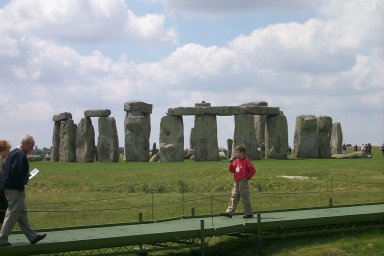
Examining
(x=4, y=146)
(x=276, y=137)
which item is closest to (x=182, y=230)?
(x=4, y=146)

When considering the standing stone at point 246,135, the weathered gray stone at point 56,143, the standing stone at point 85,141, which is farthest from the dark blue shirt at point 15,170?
the weathered gray stone at point 56,143

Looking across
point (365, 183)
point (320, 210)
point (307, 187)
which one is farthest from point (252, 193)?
point (320, 210)

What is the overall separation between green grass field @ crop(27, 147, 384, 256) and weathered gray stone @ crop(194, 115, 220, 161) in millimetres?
8937

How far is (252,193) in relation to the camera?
22156 millimetres

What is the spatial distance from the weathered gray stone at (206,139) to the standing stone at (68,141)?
8523 millimetres

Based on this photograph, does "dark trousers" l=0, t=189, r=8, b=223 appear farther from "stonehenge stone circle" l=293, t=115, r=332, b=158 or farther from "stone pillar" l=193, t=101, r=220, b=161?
"stonehenge stone circle" l=293, t=115, r=332, b=158

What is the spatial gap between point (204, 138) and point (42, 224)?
2175 cm

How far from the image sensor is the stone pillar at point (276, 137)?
39.7 meters

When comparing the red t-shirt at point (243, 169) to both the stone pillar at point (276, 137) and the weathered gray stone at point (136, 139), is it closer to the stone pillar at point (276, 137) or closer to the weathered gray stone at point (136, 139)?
the stone pillar at point (276, 137)

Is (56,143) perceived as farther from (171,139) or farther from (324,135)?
(324,135)

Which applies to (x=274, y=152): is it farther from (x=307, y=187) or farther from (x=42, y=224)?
(x=42, y=224)

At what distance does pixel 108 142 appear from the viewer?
4022cm

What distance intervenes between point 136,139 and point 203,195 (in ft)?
78.3

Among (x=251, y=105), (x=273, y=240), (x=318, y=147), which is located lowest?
(x=273, y=240)
